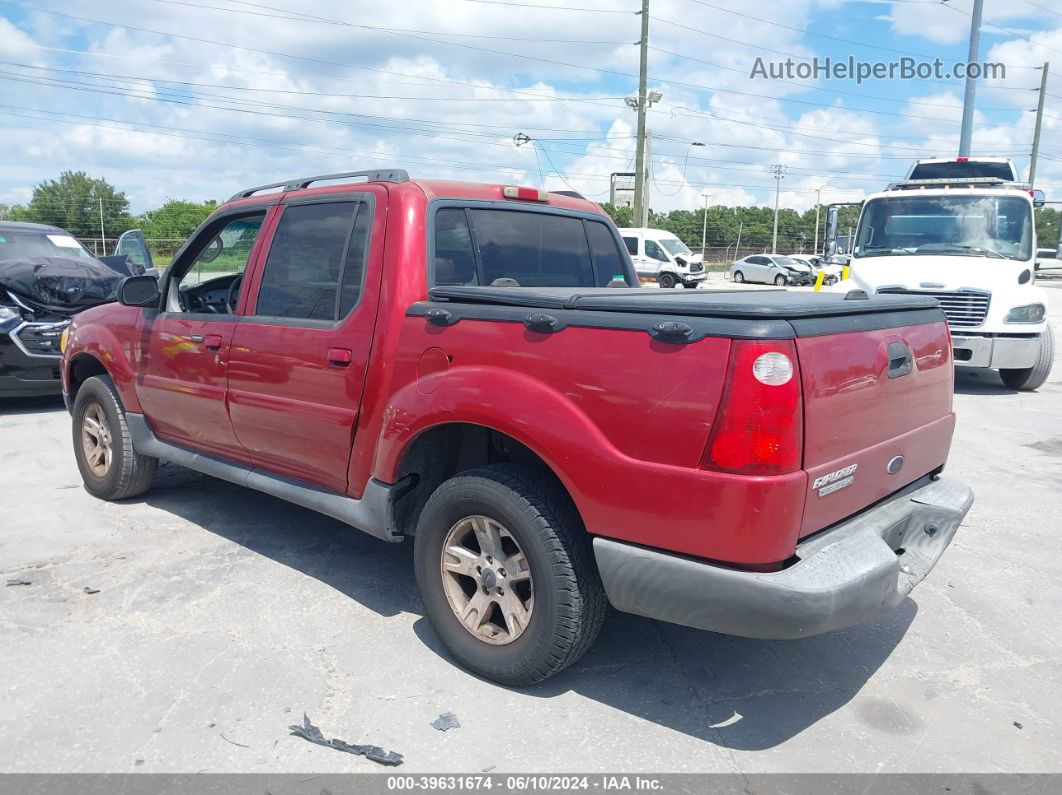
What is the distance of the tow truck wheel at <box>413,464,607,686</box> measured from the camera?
9.54ft

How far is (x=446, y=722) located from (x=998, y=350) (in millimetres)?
8691

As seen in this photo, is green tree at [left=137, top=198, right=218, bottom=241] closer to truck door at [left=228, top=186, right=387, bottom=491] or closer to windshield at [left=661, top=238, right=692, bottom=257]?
windshield at [left=661, top=238, right=692, bottom=257]

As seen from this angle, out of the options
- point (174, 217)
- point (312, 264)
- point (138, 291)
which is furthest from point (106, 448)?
point (174, 217)

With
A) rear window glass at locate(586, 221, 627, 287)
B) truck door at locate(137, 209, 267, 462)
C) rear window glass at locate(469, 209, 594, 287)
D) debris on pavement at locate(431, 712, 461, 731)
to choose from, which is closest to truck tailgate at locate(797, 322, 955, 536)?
Answer: debris on pavement at locate(431, 712, 461, 731)

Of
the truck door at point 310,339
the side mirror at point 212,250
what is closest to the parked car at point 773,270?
the side mirror at point 212,250

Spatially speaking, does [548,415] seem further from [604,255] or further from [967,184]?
[967,184]

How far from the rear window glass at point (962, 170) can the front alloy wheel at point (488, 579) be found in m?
13.0

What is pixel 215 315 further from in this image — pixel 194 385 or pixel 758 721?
pixel 758 721

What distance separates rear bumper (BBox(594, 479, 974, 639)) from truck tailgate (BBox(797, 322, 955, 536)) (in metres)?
0.11

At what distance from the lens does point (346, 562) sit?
446 cm

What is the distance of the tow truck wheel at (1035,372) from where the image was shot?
9.72 metres
